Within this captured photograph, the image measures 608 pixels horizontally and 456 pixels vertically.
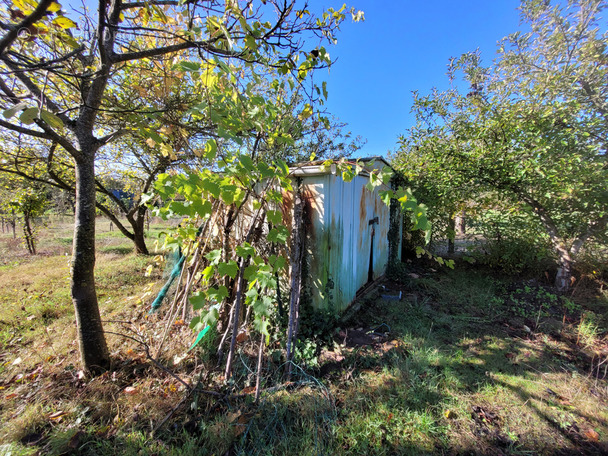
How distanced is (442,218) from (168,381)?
6352mm

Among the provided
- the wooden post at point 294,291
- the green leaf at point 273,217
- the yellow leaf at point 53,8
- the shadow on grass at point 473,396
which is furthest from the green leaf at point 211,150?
the shadow on grass at point 473,396

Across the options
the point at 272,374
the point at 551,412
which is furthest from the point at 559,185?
the point at 272,374

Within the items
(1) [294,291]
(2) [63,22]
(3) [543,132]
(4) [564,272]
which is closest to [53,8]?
(2) [63,22]

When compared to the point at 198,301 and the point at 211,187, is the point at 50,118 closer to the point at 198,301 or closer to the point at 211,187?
the point at 211,187

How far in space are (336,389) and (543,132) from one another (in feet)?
17.2

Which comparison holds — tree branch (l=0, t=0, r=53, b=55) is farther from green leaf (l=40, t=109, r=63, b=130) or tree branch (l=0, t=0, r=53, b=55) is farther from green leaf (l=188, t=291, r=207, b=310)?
green leaf (l=188, t=291, r=207, b=310)

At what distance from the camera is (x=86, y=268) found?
87.0 inches

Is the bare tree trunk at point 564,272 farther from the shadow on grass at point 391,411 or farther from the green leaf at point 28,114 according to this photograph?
the green leaf at point 28,114

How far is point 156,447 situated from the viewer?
1.71m

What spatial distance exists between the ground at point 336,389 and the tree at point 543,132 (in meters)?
1.95

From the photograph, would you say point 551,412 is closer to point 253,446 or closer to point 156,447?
point 253,446

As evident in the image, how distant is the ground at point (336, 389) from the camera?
1757 millimetres

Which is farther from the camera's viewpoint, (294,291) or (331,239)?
(331,239)

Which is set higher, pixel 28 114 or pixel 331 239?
pixel 28 114
